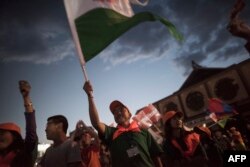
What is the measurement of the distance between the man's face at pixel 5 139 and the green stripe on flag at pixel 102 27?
1512 mm

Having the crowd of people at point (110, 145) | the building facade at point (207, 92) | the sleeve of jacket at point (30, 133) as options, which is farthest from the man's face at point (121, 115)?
the building facade at point (207, 92)

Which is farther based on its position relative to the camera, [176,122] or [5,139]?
[176,122]

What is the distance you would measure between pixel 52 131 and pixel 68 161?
2.43ft

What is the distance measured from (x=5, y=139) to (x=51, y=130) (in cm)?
78

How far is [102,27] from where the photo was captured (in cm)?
410

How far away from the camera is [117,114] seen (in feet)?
13.6

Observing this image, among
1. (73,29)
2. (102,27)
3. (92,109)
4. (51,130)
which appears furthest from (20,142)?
(102,27)

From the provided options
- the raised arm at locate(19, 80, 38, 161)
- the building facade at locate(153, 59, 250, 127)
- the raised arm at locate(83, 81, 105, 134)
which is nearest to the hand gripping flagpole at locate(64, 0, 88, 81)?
the raised arm at locate(83, 81, 105, 134)

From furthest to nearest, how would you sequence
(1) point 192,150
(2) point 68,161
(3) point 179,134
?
1. (3) point 179,134
2. (1) point 192,150
3. (2) point 68,161

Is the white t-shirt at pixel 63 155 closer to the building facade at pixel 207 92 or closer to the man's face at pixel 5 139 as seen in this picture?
the man's face at pixel 5 139

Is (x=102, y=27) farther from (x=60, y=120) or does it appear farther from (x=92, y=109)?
(x=60, y=120)

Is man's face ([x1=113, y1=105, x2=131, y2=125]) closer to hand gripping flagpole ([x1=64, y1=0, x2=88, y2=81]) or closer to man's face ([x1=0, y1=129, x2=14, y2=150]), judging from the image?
hand gripping flagpole ([x1=64, y1=0, x2=88, y2=81])

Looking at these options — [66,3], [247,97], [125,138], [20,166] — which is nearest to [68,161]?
[20,166]

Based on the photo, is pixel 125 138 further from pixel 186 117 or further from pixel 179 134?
pixel 186 117
